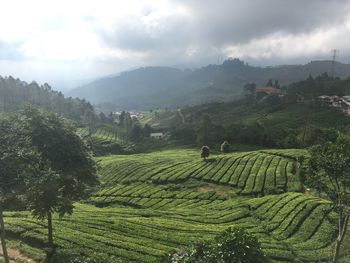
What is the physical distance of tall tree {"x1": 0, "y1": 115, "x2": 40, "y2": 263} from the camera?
21172 millimetres

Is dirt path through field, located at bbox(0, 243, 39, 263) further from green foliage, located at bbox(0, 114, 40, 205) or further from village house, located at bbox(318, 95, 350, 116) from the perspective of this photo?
village house, located at bbox(318, 95, 350, 116)

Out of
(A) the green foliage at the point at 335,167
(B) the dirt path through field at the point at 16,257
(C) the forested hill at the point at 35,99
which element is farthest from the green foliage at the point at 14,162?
(C) the forested hill at the point at 35,99

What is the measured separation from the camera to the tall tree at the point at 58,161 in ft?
88.1

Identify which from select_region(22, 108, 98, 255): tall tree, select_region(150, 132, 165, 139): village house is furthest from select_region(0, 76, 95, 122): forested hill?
select_region(22, 108, 98, 255): tall tree

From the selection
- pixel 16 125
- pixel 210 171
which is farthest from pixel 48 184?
pixel 210 171

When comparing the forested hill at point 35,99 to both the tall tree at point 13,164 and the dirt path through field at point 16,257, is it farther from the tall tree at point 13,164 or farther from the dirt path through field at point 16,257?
the tall tree at point 13,164

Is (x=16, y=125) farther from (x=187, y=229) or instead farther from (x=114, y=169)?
(x=114, y=169)

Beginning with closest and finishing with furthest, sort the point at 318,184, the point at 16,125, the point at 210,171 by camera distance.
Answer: the point at 16,125, the point at 318,184, the point at 210,171

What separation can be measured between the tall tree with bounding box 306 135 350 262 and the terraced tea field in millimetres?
2243

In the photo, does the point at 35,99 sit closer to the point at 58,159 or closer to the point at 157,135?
the point at 157,135

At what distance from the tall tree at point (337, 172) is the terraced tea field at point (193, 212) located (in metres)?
2.24

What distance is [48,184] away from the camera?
24.0 metres

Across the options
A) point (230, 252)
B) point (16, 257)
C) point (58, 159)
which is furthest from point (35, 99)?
point (230, 252)

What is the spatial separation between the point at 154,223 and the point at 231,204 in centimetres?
1394
